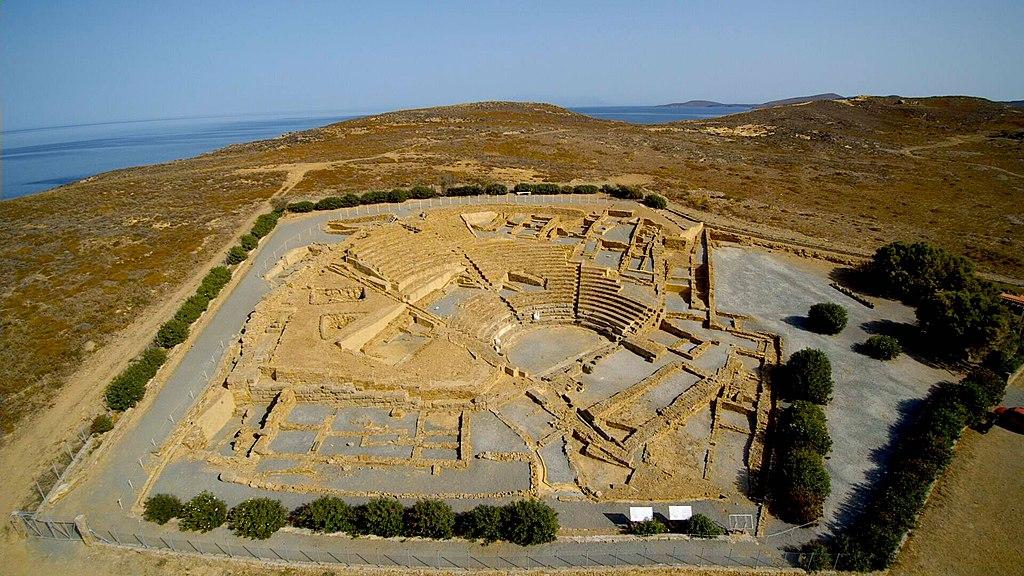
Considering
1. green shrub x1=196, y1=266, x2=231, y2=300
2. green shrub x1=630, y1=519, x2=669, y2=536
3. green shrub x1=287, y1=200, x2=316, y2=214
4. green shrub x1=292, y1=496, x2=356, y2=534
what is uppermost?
green shrub x1=287, y1=200, x2=316, y2=214

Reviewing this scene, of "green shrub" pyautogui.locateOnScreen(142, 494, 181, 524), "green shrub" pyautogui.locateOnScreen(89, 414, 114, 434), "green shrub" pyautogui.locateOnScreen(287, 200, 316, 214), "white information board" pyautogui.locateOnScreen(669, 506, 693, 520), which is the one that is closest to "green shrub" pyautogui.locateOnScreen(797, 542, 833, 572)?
"white information board" pyautogui.locateOnScreen(669, 506, 693, 520)

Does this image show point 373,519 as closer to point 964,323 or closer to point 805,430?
point 805,430

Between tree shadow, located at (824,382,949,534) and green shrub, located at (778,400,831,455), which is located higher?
green shrub, located at (778,400,831,455)

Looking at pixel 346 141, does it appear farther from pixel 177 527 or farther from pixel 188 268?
pixel 177 527

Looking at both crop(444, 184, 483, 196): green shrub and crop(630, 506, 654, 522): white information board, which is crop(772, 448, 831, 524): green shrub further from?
crop(444, 184, 483, 196): green shrub

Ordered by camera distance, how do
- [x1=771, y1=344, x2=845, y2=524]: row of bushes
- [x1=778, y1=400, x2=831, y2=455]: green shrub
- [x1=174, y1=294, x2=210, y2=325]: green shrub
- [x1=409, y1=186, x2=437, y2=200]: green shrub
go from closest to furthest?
[x1=771, y1=344, x2=845, y2=524]: row of bushes
[x1=778, y1=400, x2=831, y2=455]: green shrub
[x1=174, y1=294, x2=210, y2=325]: green shrub
[x1=409, y1=186, x2=437, y2=200]: green shrub

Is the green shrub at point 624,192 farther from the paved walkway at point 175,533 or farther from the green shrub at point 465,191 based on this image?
the paved walkway at point 175,533
